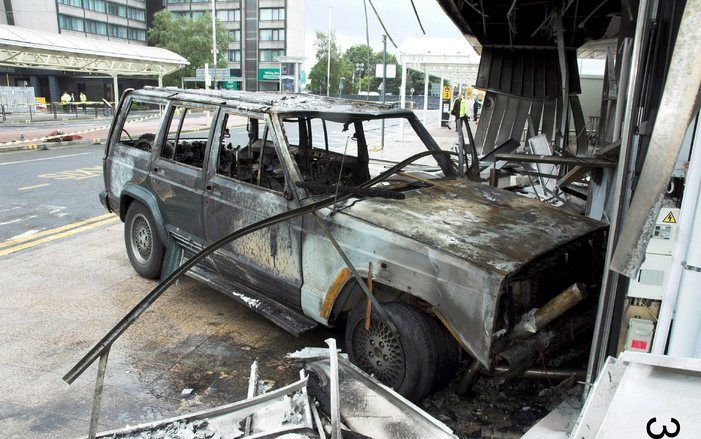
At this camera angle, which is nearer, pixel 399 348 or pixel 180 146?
pixel 399 348

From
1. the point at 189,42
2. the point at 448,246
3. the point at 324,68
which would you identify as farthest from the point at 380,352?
the point at 324,68

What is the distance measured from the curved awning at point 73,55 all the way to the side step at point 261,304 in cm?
1891

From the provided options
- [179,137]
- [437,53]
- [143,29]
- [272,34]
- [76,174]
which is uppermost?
[272,34]

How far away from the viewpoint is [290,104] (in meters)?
4.39

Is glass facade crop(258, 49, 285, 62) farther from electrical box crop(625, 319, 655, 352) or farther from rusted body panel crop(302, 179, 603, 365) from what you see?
electrical box crop(625, 319, 655, 352)

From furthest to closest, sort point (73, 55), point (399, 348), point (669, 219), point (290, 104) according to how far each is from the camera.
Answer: point (73, 55) < point (290, 104) < point (399, 348) < point (669, 219)

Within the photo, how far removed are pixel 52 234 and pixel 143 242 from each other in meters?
2.46

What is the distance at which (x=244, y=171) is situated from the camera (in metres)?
4.52

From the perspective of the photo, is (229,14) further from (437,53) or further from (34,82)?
(437,53)

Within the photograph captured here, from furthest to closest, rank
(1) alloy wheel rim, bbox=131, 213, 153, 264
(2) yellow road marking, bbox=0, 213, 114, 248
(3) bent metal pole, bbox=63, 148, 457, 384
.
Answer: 1. (2) yellow road marking, bbox=0, 213, 114, 248
2. (1) alloy wheel rim, bbox=131, 213, 153, 264
3. (3) bent metal pole, bbox=63, 148, 457, 384

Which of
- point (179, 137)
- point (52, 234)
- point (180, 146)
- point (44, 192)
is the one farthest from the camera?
point (44, 192)

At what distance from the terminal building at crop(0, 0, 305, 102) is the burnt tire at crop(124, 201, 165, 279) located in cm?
4586

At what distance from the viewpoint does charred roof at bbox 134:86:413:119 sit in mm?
4203

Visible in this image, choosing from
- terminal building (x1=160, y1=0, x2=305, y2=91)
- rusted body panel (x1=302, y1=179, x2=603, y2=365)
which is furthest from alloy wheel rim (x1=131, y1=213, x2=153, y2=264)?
terminal building (x1=160, y1=0, x2=305, y2=91)
